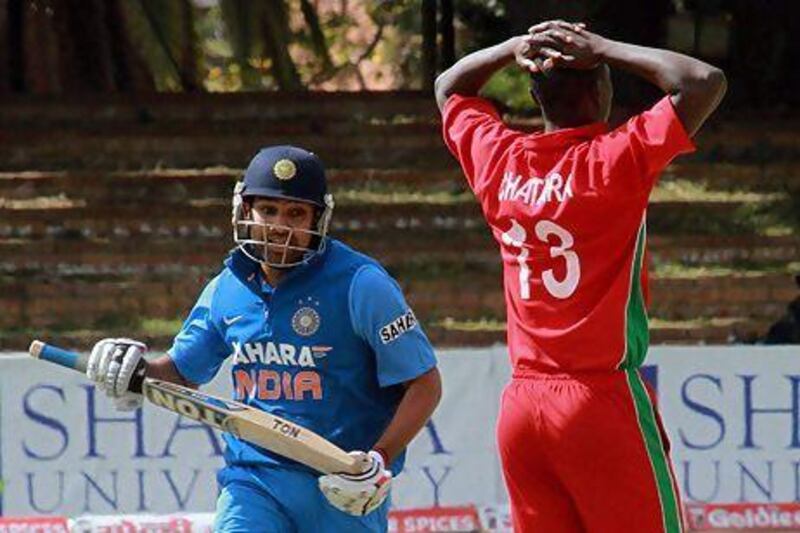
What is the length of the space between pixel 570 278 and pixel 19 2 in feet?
46.2

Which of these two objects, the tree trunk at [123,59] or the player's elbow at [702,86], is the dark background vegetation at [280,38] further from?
the player's elbow at [702,86]

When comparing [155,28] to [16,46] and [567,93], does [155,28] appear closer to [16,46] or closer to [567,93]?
[16,46]

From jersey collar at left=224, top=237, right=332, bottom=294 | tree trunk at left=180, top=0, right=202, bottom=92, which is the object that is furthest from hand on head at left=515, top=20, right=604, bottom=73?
tree trunk at left=180, top=0, right=202, bottom=92

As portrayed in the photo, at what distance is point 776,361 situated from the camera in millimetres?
8695

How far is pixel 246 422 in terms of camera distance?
4605 mm

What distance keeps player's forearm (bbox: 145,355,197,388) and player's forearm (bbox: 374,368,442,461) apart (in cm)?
64

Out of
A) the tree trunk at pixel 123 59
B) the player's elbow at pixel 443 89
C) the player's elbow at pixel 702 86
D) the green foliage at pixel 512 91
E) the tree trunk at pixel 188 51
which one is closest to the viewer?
the player's elbow at pixel 702 86

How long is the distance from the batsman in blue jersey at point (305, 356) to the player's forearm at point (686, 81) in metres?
0.82

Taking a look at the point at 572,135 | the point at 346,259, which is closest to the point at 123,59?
the point at 346,259

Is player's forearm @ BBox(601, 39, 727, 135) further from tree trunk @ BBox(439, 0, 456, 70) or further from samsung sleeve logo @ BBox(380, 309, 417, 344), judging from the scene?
tree trunk @ BBox(439, 0, 456, 70)

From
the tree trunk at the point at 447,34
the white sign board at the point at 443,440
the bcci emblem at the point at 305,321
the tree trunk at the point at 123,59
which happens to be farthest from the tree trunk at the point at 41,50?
the bcci emblem at the point at 305,321

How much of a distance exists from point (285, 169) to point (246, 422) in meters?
0.64

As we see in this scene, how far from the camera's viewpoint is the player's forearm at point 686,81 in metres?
4.45

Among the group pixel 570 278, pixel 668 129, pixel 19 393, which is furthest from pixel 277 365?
pixel 19 393
